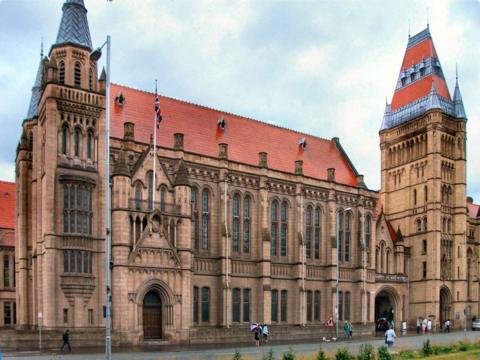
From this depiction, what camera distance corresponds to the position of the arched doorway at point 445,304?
74438 mm

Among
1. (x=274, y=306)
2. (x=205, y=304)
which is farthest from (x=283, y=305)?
(x=205, y=304)

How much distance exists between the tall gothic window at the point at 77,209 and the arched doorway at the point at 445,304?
156 feet

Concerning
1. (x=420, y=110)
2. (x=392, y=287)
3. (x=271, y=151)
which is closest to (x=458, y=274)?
(x=392, y=287)

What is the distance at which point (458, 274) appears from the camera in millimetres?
75125

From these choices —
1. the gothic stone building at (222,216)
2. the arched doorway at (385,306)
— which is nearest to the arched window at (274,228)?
the gothic stone building at (222,216)

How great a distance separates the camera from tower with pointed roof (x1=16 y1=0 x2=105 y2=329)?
42969mm

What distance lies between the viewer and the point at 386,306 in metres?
73.1

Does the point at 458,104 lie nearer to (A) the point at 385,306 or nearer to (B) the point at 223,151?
(A) the point at 385,306

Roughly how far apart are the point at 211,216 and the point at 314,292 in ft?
47.4

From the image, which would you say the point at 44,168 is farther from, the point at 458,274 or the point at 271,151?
the point at 458,274

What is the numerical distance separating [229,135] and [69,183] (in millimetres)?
19998

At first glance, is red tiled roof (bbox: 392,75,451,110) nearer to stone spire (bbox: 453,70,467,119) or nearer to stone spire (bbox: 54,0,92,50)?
stone spire (bbox: 453,70,467,119)

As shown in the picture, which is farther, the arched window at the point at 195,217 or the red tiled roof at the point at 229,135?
the red tiled roof at the point at 229,135

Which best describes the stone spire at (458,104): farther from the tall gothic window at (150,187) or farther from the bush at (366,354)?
the bush at (366,354)
